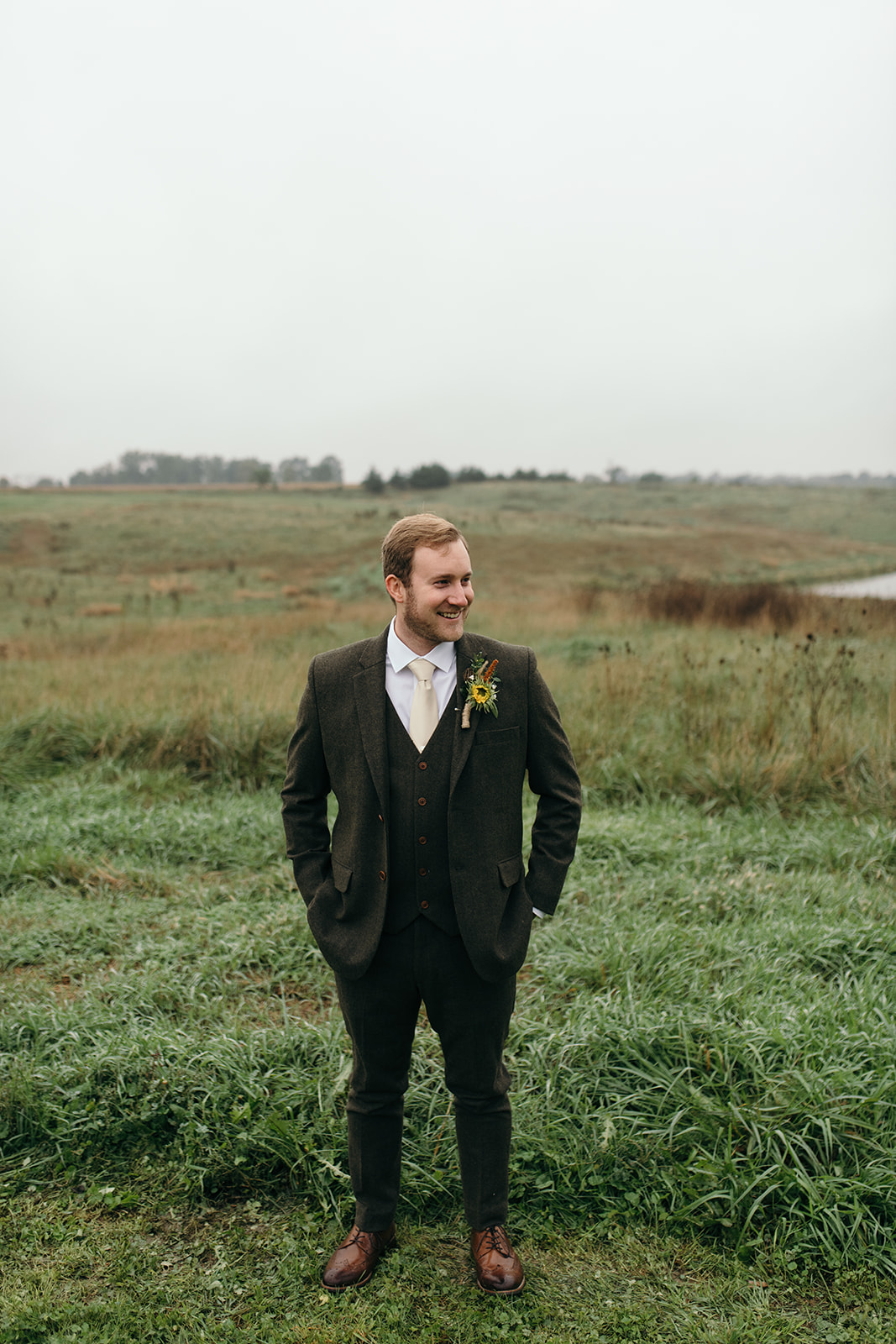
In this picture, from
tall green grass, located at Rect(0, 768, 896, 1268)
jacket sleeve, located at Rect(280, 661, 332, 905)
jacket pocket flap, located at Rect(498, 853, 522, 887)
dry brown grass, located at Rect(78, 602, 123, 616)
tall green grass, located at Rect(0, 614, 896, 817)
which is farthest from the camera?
dry brown grass, located at Rect(78, 602, 123, 616)

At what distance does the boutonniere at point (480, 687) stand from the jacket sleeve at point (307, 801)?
0.44 m

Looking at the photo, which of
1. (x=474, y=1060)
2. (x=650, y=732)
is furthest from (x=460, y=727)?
(x=650, y=732)

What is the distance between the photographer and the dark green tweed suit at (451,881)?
204 centimetres

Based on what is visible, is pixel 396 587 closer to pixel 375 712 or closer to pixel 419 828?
pixel 375 712

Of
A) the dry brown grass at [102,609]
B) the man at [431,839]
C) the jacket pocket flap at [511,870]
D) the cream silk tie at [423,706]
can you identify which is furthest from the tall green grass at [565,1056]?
the dry brown grass at [102,609]

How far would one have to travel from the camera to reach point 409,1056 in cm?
222

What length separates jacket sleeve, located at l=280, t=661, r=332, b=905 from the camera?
2191mm

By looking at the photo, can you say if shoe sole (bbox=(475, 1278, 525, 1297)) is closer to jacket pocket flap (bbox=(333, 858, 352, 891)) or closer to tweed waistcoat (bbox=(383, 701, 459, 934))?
tweed waistcoat (bbox=(383, 701, 459, 934))

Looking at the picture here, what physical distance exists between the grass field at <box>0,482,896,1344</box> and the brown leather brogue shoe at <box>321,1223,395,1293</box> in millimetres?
39

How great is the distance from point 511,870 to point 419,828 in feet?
0.91

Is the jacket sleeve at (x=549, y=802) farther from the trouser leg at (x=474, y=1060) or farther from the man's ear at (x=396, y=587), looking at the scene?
the man's ear at (x=396, y=587)

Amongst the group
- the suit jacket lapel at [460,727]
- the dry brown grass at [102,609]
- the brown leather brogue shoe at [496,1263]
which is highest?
the suit jacket lapel at [460,727]

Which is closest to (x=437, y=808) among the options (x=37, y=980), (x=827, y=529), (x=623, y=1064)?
(x=623, y=1064)

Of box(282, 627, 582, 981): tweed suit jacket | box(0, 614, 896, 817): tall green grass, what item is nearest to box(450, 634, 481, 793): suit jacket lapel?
box(282, 627, 582, 981): tweed suit jacket
